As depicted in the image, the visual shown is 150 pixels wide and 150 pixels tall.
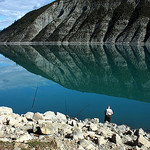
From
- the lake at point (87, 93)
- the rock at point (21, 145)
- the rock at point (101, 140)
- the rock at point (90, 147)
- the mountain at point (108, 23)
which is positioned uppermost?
the mountain at point (108, 23)

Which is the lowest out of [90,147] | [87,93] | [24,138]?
[24,138]

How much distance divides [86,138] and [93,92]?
18.7 m

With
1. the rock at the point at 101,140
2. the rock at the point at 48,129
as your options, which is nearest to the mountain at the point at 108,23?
the rock at the point at 101,140

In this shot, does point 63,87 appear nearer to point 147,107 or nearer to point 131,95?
point 131,95

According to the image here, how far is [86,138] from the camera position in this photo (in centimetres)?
1245

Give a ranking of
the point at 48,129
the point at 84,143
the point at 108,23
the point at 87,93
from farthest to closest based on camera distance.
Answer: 1. the point at 108,23
2. the point at 87,93
3. the point at 48,129
4. the point at 84,143

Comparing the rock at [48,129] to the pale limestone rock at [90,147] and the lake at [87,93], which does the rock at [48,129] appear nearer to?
the pale limestone rock at [90,147]

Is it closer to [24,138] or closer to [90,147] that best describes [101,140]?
[90,147]

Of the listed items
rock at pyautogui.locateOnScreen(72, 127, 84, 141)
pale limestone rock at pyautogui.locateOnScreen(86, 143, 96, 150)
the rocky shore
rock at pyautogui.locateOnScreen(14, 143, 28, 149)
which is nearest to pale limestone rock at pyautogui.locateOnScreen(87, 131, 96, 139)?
the rocky shore

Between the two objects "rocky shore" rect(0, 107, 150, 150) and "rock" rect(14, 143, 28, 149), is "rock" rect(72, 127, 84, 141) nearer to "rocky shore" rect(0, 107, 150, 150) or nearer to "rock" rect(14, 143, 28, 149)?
"rocky shore" rect(0, 107, 150, 150)

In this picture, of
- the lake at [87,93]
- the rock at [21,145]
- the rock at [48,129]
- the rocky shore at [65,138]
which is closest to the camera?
the rock at [21,145]

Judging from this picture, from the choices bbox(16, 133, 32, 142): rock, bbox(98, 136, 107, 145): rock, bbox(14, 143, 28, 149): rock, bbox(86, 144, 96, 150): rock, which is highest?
bbox(98, 136, 107, 145): rock

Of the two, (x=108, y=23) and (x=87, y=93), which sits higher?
(x=108, y=23)

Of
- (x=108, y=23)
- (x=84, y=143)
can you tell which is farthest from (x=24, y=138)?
(x=108, y=23)
